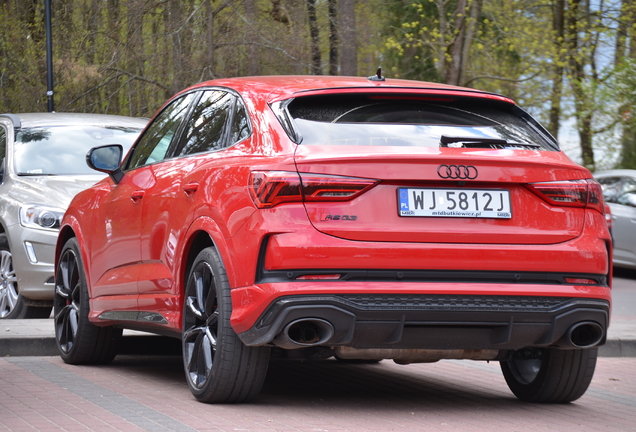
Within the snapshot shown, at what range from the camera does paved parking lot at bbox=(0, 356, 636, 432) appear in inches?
194

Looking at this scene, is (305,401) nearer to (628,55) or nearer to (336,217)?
(336,217)

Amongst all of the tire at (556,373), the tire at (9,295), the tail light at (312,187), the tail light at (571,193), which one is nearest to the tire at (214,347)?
the tail light at (312,187)

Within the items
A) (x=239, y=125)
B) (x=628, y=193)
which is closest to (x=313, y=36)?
(x=628, y=193)

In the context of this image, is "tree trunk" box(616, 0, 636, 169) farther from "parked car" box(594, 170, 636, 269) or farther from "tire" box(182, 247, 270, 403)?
"tire" box(182, 247, 270, 403)

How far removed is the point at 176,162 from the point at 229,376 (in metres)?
1.43

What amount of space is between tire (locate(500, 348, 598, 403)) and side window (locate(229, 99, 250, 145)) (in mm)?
1847

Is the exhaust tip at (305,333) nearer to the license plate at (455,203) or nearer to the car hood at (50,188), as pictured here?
the license plate at (455,203)

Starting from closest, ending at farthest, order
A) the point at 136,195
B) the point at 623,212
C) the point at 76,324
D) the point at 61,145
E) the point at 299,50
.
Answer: the point at 136,195 → the point at 76,324 → the point at 61,145 → the point at 623,212 → the point at 299,50

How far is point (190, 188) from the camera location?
17.8ft

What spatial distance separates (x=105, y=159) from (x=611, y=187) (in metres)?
12.1

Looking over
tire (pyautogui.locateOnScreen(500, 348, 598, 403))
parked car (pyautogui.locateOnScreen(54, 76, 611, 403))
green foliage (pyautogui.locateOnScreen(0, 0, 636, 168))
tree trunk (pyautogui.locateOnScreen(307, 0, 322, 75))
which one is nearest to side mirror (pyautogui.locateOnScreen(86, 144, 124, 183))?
parked car (pyautogui.locateOnScreen(54, 76, 611, 403))

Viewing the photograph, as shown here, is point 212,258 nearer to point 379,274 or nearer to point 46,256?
point 379,274

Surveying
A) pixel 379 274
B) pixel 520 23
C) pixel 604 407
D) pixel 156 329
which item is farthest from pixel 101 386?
pixel 520 23

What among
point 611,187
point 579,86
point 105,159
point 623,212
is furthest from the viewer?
point 579,86
